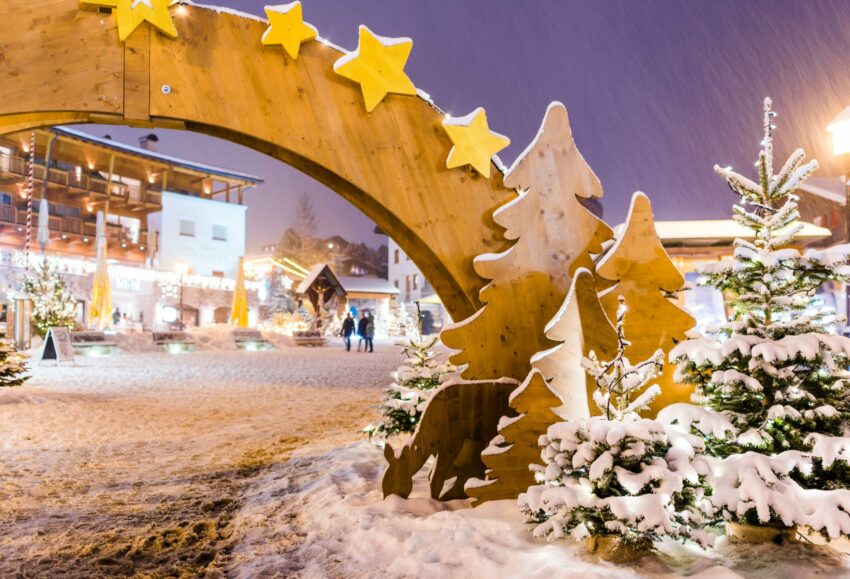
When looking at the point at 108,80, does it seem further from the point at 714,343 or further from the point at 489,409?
the point at 714,343

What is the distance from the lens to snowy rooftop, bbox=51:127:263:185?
32.9 m

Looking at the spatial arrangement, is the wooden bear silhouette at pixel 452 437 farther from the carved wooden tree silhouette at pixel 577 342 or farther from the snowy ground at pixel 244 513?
the carved wooden tree silhouette at pixel 577 342

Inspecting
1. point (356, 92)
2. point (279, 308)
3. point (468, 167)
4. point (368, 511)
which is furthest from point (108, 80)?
point (279, 308)

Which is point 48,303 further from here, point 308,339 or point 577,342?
point 577,342

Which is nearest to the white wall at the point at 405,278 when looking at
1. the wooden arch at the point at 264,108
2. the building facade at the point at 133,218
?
the building facade at the point at 133,218

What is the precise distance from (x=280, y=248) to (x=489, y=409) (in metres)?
56.6

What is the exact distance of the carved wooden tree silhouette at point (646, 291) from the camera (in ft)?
13.7

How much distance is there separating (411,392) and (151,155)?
3758 cm

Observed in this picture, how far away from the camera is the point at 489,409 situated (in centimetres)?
420

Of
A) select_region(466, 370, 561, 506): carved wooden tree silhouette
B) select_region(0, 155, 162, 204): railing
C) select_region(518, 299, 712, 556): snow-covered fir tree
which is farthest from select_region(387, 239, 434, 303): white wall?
select_region(518, 299, 712, 556): snow-covered fir tree

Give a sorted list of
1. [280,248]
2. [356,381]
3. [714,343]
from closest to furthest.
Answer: [714,343], [356,381], [280,248]

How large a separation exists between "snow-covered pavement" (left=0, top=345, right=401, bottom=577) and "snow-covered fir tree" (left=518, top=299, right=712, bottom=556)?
2109 mm

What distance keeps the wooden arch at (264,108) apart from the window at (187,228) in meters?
38.1

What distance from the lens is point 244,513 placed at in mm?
4320
